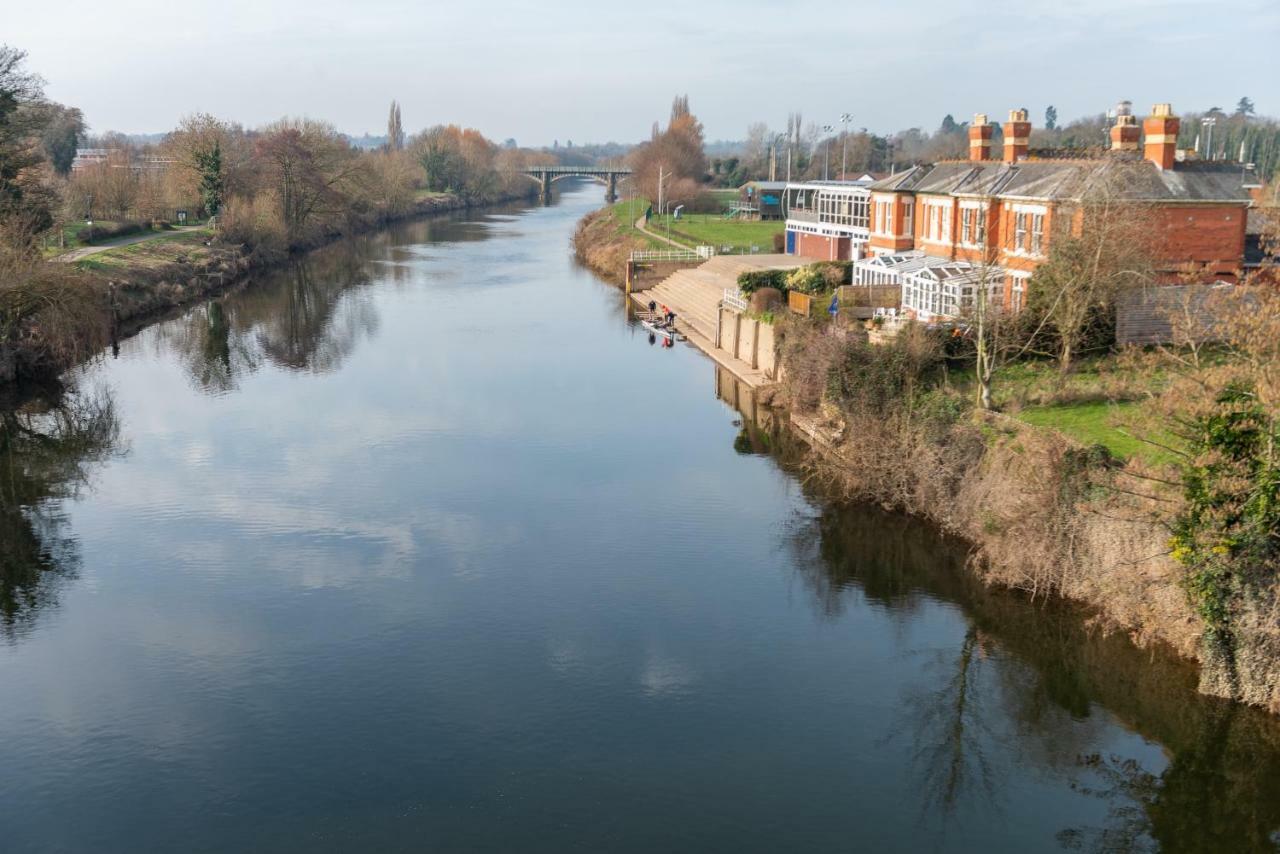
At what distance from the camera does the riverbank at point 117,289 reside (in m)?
35.3

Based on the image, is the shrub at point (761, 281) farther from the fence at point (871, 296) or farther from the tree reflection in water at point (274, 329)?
the tree reflection in water at point (274, 329)

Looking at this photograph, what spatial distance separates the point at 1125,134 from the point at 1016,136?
4.32 m

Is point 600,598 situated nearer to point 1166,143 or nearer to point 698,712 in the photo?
point 698,712

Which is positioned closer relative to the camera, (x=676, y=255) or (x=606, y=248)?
(x=676, y=255)

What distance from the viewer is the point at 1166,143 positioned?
107 feet

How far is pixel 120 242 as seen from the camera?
6188 centimetres

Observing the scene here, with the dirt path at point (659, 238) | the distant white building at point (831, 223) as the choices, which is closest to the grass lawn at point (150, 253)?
the dirt path at point (659, 238)

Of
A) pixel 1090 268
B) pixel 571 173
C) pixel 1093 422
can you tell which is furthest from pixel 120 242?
pixel 571 173

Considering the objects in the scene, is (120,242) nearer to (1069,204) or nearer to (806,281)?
(806,281)

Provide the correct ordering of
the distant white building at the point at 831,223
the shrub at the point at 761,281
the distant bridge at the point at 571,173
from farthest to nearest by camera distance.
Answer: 1. the distant bridge at the point at 571,173
2. the distant white building at the point at 831,223
3. the shrub at the point at 761,281

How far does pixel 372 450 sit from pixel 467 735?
14524 mm

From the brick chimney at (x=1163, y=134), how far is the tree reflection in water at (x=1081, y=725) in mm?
17517

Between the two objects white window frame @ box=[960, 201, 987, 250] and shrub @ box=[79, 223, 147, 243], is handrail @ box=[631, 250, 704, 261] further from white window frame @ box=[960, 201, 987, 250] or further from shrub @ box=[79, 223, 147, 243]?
shrub @ box=[79, 223, 147, 243]

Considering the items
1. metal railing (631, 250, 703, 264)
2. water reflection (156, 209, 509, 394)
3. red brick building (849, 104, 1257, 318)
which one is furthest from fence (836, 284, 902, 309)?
metal railing (631, 250, 703, 264)
